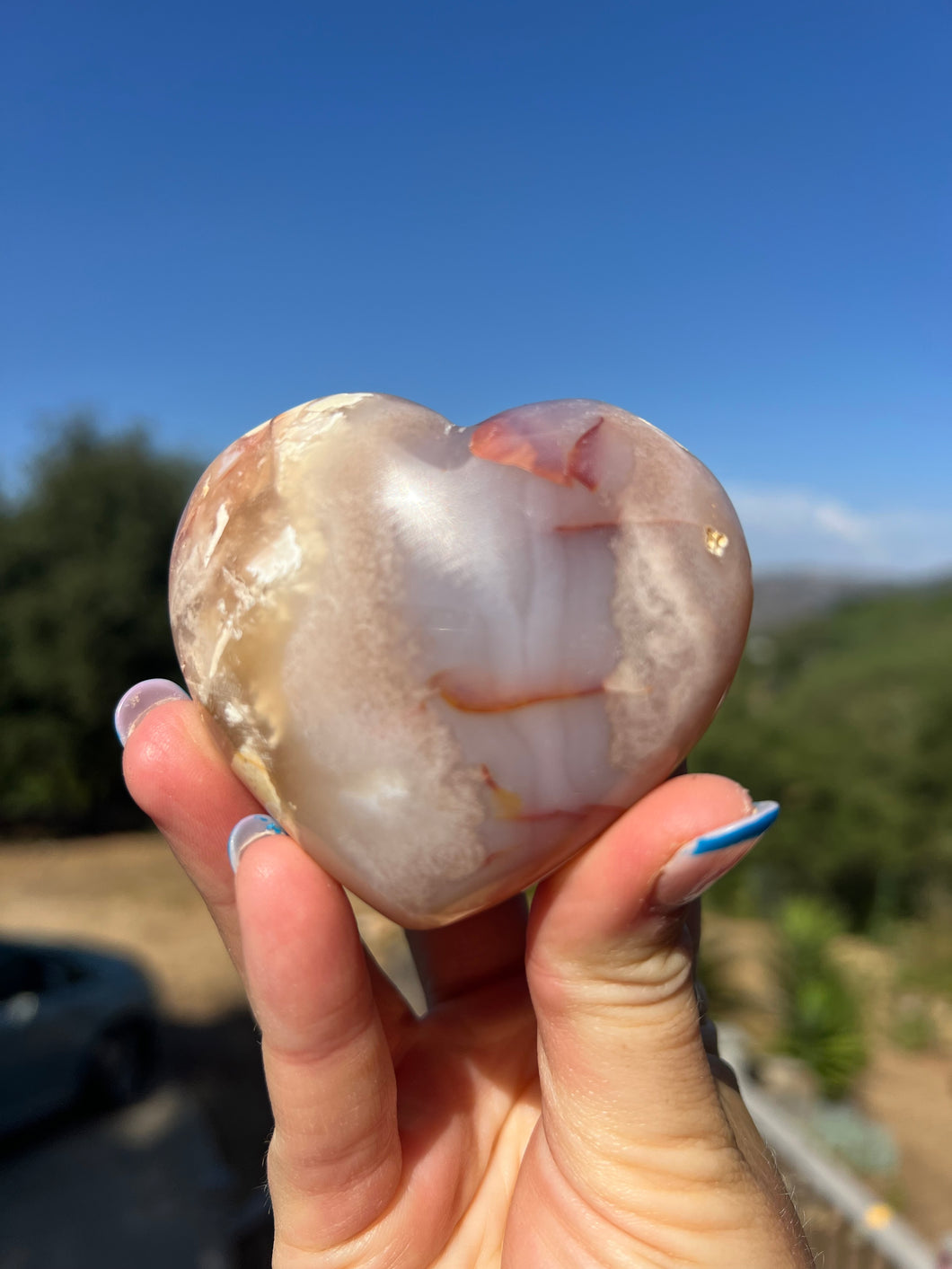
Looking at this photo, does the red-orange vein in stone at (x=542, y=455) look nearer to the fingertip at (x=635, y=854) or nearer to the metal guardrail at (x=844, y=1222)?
the fingertip at (x=635, y=854)

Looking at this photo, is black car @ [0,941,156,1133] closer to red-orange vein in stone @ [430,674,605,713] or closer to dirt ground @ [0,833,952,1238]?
dirt ground @ [0,833,952,1238]

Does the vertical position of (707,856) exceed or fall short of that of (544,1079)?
it exceeds it

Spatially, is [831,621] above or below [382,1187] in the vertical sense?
below

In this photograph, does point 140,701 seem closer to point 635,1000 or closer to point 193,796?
point 193,796

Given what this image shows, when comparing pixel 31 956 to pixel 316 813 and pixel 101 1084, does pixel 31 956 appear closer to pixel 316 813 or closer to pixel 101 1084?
pixel 101 1084

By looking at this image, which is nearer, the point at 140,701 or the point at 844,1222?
the point at 140,701

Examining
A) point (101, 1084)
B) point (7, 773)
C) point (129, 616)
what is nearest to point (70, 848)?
point (7, 773)

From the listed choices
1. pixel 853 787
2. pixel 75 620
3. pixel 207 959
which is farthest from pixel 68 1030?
pixel 853 787
